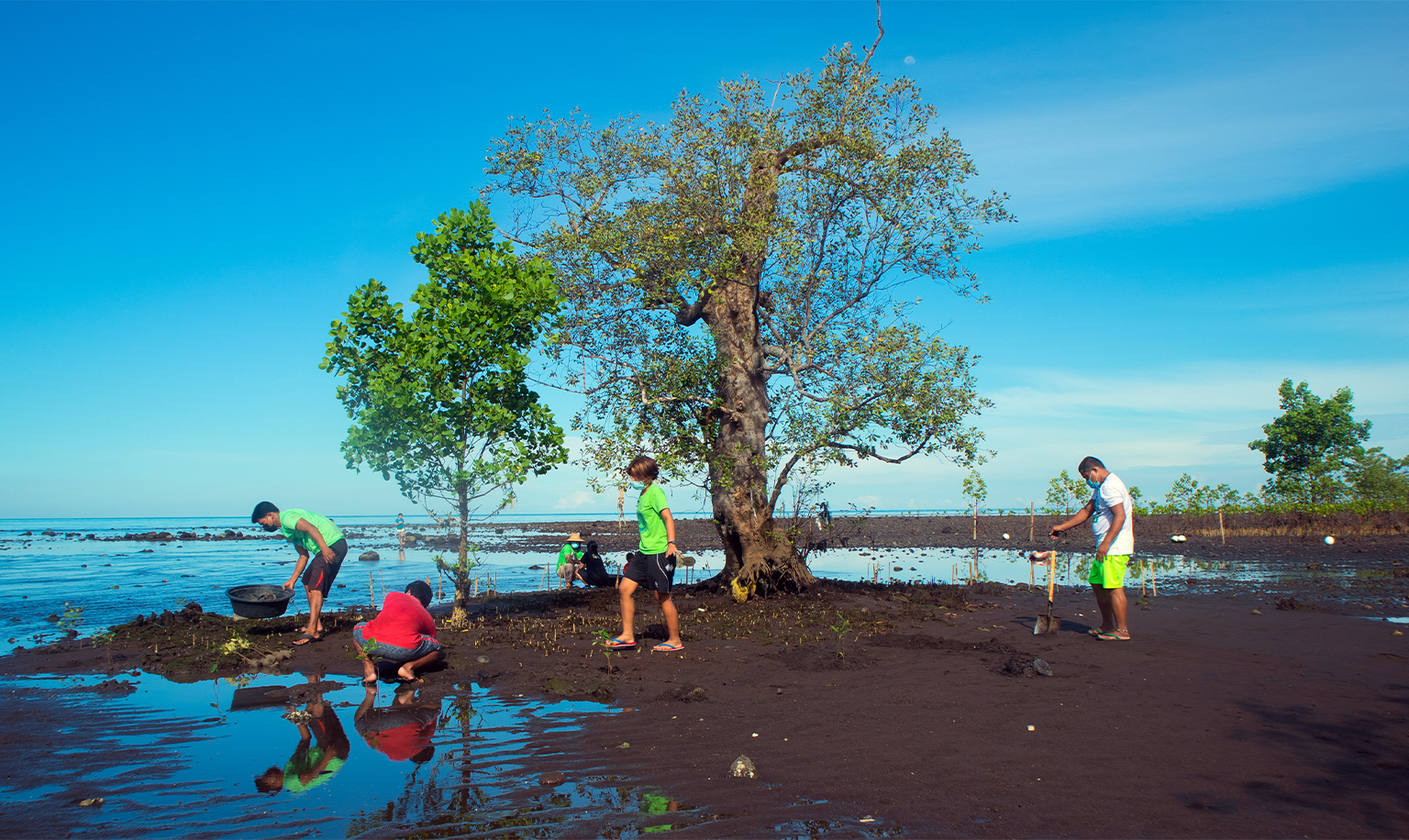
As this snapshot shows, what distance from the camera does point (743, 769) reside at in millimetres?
4875

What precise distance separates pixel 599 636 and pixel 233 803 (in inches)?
202

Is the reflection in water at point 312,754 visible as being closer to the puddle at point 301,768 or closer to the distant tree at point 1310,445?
the puddle at point 301,768

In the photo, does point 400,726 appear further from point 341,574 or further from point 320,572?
point 341,574

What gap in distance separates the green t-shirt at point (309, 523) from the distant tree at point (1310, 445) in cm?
4376

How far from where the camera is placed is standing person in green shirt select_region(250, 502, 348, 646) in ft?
30.4

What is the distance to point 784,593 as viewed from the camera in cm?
1412

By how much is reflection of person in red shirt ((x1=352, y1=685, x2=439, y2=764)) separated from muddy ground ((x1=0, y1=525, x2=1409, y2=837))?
36.0 inches

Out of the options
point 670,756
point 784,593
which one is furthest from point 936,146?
point 670,756

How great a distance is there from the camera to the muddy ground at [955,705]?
4191mm

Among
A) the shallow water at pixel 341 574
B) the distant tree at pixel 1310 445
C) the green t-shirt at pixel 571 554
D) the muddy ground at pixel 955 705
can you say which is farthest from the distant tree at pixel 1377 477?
the green t-shirt at pixel 571 554

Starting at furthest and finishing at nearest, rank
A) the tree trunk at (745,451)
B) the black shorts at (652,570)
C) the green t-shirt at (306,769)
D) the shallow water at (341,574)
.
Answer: the shallow water at (341,574) < the tree trunk at (745,451) < the black shorts at (652,570) < the green t-shirt at (306,769)

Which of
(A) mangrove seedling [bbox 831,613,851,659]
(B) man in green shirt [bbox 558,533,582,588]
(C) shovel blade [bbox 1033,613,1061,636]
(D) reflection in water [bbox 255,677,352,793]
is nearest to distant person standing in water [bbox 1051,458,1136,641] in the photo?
(C) shovel blade [bbox 1033,613,1061,636]

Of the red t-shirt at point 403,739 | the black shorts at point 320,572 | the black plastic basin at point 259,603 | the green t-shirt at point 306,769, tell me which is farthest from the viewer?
the black plastic basin at point 259,603

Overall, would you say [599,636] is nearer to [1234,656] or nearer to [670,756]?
[670,756]
